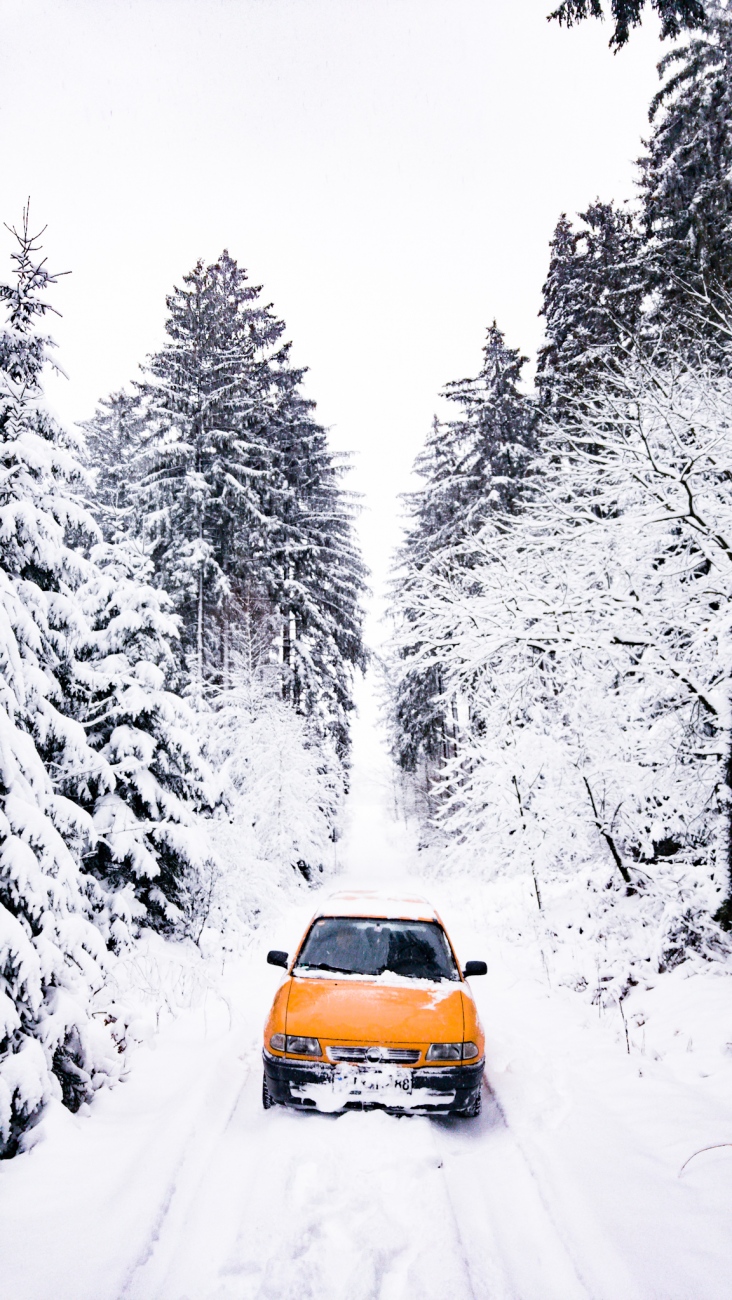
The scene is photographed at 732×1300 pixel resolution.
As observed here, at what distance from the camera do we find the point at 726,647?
5.43 metres

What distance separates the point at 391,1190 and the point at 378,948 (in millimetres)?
1912

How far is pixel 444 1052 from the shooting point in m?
4.05

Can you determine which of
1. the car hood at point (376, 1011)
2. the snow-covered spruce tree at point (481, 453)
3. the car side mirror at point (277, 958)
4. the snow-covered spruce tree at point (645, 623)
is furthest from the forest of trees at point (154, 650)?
the snow-covered spruce tree at point (481, 453)

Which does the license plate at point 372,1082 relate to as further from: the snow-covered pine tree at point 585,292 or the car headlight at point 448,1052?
the snow-covered pine tree at point 585,292

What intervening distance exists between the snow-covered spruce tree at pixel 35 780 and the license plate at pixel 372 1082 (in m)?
1.88

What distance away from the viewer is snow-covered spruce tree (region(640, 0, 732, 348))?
11.9 metres

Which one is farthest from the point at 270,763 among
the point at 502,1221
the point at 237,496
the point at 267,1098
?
the point at 502,1221

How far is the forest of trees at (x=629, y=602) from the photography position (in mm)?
5934

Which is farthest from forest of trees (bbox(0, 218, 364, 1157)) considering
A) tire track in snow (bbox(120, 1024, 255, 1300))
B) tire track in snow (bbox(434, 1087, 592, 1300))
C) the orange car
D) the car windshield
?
tire track in snow (bbox(434, 1087, 592, 1300))

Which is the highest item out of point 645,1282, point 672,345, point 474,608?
point 672,345

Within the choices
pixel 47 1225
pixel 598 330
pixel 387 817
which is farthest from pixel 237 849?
pixel 387 817

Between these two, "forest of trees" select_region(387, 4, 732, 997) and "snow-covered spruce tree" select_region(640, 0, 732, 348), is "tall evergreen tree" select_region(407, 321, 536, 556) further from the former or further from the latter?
"snow-covered spruce tree" select_region(640, 0, 732, 348)

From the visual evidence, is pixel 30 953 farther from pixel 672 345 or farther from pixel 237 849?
pixel 672 345

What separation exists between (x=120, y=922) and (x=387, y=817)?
53.2 m
